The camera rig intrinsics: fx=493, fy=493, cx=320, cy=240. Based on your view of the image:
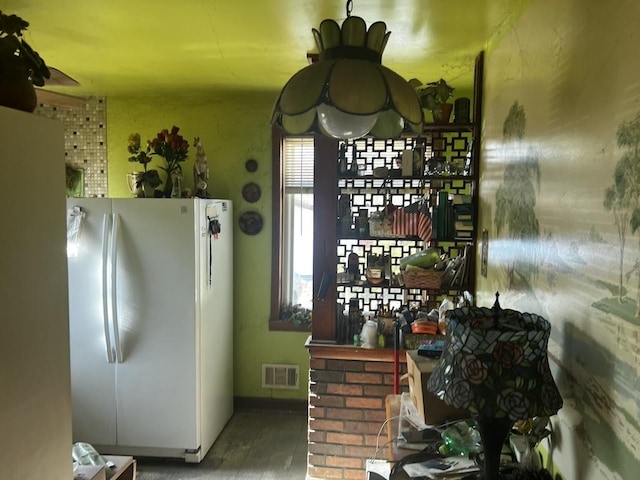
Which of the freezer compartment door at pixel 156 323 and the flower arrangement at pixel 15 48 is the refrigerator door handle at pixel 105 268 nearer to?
the freezer compartment door at pixel 156 323

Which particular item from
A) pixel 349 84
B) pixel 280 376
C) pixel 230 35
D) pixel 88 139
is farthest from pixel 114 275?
pixel 349 84

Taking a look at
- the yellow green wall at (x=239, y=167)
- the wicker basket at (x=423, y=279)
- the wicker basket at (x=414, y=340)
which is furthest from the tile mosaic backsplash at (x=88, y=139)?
the wicker basket at (x=414, y=340)

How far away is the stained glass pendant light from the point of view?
4.11 feet

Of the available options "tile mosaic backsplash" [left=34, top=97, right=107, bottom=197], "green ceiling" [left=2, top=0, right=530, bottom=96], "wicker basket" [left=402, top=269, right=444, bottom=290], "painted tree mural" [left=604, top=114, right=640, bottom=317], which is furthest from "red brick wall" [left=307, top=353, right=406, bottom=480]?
"tile mosaic backsplash" [left=34, top=97, right=107, bottom=197]

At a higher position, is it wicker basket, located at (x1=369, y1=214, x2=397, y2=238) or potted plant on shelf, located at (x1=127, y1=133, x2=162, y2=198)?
potted plant on shelf, located at (x1=127, y1=133, x2=162, y2=198)

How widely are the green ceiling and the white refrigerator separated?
777 millimetres

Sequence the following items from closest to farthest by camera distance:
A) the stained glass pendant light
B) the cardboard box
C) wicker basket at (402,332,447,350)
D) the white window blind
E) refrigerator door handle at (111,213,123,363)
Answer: the stained glass pendant light < the cardboard box < wicker basket at (402,332,447,350) < refrigerator door handle at (111,213,123,363) < the white window blind

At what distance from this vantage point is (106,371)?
3033 millimetres

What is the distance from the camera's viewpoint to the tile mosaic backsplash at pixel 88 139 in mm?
3650

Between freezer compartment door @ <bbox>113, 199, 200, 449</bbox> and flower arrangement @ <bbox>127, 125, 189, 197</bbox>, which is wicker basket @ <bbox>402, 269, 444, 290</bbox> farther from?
flower arrangement @ <bbox>127, 125, 189, 197</bbox>

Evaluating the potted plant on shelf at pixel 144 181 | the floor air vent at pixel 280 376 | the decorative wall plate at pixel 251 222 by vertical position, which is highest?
the potted plant on shelf at pixel 144 181

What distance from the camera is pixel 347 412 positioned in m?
2.68

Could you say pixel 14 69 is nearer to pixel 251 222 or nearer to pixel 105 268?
pixel 105 268

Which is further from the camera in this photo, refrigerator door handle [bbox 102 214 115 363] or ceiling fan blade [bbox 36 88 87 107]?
refrigerator door handle [bbox 102 214 115 363]
